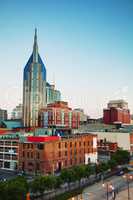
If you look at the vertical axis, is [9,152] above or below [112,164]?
above

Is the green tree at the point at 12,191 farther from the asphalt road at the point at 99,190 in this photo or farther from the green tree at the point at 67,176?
the green tree at the point at 67,176

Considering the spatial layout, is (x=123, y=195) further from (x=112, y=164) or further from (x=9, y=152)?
(x=9, y=152)

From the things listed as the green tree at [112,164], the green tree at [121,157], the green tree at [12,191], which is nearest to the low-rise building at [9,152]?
the green tree at [112,164]

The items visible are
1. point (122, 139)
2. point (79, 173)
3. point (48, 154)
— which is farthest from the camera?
point (122, 139)

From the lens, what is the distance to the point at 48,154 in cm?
9056

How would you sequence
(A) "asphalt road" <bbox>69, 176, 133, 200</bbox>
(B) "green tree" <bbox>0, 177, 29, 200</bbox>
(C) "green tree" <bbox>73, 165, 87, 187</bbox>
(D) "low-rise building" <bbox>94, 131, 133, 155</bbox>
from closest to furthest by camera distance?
(B) "green tree" <bbox>0, 177, 29, 200</bbox> < (A) "asphalt road" <bbox>69, 176, 133, 200</bbox> < (C) "green tree" <bbox>73, 165, 87, 187</bbox> < (D) "low-rise building" <bbox>94, 131, 133, 155</bbox>

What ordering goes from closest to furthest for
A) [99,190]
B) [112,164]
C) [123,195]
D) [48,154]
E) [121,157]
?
1. [123,195]
2. [99,190]
3. [112,164]
4. [48,154]
5. [121,157]

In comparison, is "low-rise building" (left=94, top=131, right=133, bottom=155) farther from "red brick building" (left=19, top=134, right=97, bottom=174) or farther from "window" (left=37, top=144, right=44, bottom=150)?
"window" (left=37, top=144, right=44, bottom=150)

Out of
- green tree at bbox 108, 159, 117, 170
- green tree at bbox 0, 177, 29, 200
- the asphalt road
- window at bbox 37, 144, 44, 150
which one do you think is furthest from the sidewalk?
window at bbox 37, 144, 44, 150

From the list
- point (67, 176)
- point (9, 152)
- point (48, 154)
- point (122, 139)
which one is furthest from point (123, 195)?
point (122, 139)

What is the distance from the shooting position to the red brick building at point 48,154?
8981cm

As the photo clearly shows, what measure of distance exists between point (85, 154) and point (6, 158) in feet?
107

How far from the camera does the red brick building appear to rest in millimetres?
89812

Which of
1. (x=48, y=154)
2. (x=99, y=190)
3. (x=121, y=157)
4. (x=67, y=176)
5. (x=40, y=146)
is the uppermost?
(x=40, y=146)
